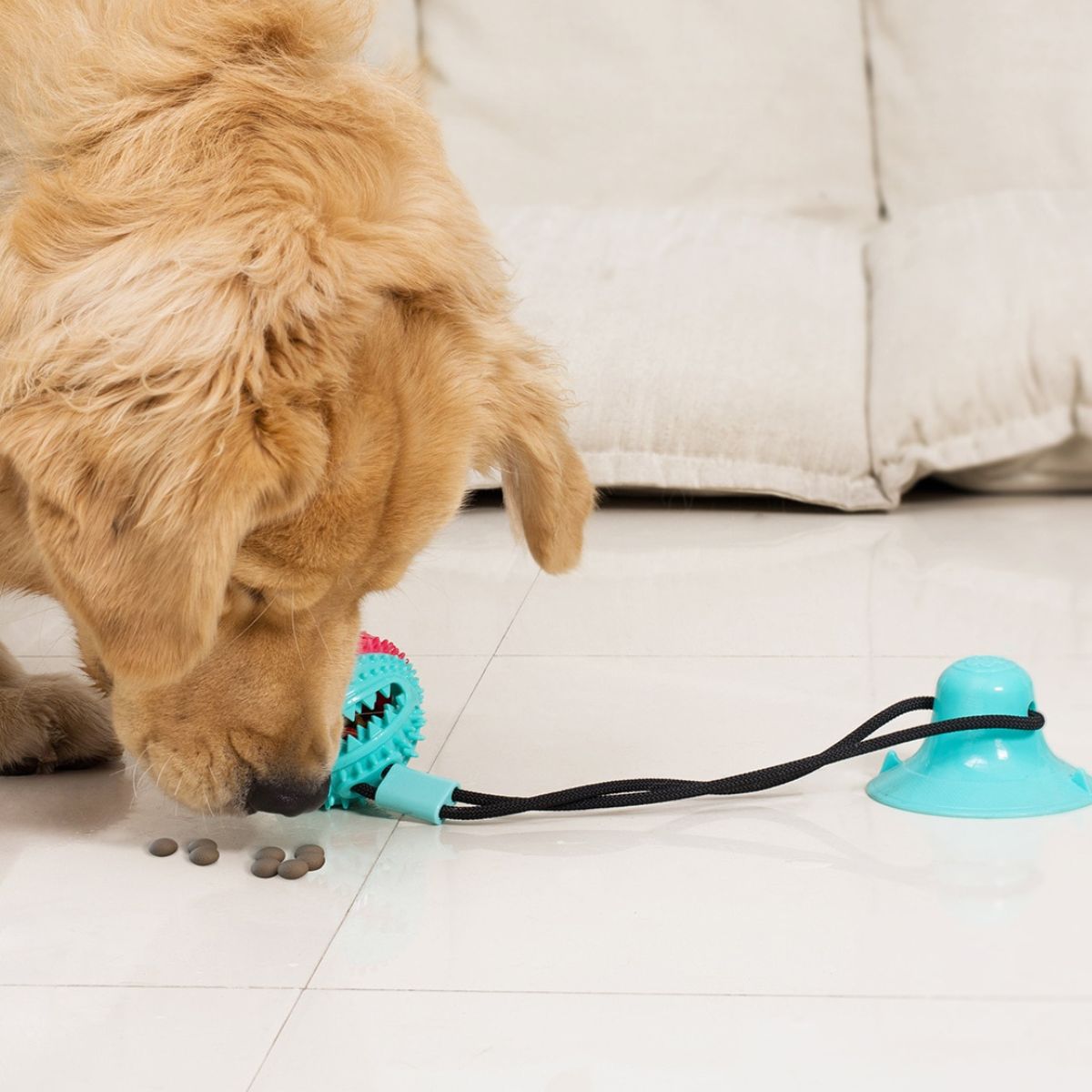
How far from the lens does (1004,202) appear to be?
13.6 feet

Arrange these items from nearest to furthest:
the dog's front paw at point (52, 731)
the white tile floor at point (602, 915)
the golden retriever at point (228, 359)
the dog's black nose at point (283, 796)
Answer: the white tile floor at point (602, 915) → the golden retriever at point (228, 359) → the dog's black nose at point (283, 796) → the dog's front paw at point (52, 731)

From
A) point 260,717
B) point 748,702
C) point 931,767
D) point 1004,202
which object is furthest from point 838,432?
point 260,717

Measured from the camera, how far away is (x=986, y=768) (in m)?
1.96

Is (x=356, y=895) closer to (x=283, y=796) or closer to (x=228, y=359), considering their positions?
(x=283, y=796)

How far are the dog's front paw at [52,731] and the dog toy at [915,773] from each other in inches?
15.9

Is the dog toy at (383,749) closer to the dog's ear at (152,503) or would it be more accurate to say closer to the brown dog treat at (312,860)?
the brown dog treat at (312,860)

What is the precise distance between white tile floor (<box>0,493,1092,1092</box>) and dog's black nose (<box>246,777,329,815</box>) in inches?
3.9

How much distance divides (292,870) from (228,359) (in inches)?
25.5

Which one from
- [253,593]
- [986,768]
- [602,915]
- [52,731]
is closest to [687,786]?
[602,915]

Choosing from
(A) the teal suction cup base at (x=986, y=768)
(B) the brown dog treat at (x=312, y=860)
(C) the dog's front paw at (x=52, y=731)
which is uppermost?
(A) the teal suction cup base at (x=986, y=768)

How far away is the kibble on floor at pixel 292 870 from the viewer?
1826 mm

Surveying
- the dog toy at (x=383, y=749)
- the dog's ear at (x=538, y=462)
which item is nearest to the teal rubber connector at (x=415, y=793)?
the dog toy at (x=383, y=749)

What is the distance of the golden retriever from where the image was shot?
154 cm

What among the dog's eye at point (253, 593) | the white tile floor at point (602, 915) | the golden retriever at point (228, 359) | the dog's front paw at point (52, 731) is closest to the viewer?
the white tile floor at point (602, 915)
